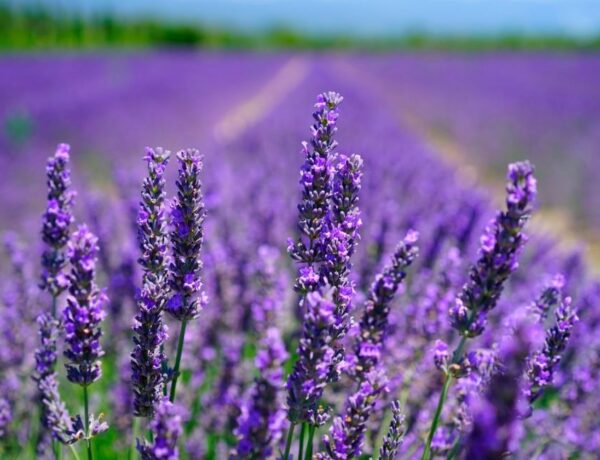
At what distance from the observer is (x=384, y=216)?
11.1ft

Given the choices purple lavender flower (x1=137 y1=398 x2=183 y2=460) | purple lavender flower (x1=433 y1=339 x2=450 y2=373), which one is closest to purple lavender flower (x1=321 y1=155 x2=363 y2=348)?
purple lavender flower (x1=433 y1=339 x2=450 y2=373)

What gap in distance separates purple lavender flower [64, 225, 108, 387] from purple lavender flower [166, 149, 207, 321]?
0.15 metres

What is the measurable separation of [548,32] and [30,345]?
56.3 metres

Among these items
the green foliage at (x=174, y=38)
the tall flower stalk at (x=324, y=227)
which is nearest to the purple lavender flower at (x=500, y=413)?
the tall flower stalk at (x=324, y=227)

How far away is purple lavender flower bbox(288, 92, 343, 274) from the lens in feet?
4.18

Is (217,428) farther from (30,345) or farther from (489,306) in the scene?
(489,306)

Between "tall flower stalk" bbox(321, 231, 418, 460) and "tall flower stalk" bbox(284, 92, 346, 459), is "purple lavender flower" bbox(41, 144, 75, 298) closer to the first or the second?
"tall flower stalk" bbox(284, 92, 346, 459)

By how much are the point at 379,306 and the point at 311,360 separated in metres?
0.33

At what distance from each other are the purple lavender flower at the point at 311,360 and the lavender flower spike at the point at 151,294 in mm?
304

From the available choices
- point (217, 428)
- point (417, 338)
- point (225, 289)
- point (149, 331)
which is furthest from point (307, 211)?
point (225, 289)

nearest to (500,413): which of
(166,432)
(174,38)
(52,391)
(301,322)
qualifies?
(166,432)

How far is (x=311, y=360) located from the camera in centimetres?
109

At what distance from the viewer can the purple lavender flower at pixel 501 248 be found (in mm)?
1087

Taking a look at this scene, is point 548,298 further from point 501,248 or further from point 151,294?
point 151,294
